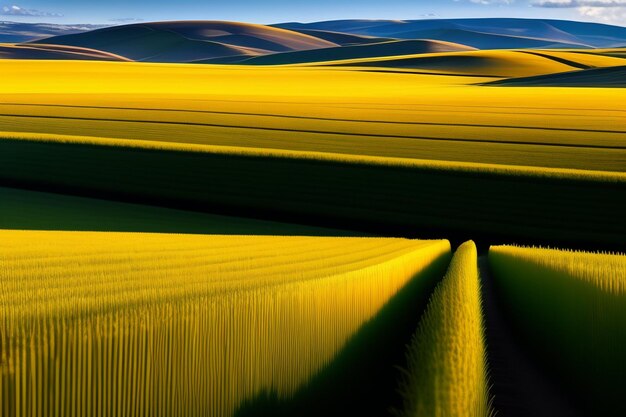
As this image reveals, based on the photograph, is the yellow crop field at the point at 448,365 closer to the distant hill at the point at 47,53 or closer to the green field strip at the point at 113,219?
the green field strip at the point at 113,219

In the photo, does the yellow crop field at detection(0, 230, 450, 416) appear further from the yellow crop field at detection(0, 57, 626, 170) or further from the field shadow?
the yellow crop field at detection(0, 57, 626, 170)

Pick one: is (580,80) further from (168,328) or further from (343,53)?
(343,53)

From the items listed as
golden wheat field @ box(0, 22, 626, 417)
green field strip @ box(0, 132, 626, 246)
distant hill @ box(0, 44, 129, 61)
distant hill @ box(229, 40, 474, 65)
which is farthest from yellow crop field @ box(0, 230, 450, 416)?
distant hill @ box(0, 44, 129, 61)

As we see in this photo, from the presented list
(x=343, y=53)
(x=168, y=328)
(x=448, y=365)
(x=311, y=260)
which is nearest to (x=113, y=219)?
(x=311, y=260)

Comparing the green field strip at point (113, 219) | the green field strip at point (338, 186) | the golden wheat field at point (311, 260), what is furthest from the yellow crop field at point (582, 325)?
the green field strip at point (113, 219)

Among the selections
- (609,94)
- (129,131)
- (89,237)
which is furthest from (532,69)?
(89,237)

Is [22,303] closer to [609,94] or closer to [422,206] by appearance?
[422,206]
